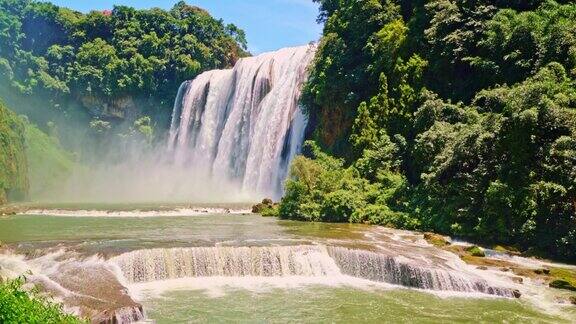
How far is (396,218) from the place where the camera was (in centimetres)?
2059

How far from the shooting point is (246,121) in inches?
1458

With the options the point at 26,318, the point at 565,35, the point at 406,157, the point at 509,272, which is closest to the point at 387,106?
the point at 406,157

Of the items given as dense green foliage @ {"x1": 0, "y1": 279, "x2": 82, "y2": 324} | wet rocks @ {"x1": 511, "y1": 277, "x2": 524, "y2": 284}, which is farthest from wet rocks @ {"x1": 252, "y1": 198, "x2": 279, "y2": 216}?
dense green foliage @ {"x1": 0, "y1": 279, "x2": 82, "y2": 324}

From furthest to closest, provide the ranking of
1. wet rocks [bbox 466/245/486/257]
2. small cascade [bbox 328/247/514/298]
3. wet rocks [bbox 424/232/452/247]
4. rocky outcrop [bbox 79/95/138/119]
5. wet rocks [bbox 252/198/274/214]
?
rocky outcrop [bbox 79/95/138/119] < wet rocks [bbox 252/198/274/214] < wet rocks [bbox 424/232/452/247] < wet rocks [bbox 466/245/486/257] < small cascade [bbox 328/247/514/298]

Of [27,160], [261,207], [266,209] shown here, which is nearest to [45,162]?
[27,160]

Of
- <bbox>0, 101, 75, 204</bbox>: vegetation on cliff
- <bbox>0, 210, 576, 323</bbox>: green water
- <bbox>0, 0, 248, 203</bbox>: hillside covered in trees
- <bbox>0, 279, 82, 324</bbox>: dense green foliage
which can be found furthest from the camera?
<bbox>0, 0, 248, 203</bbox>: hillside covered in trees

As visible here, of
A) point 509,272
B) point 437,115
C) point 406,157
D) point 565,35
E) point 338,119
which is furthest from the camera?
point 338,119

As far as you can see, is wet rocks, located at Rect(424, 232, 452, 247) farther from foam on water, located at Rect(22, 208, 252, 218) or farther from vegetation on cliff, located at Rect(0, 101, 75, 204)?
vegetation on cliff, located at Rect(0, 101, 75, 204)

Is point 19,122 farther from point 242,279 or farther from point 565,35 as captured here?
point 565,35

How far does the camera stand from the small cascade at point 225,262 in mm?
13805

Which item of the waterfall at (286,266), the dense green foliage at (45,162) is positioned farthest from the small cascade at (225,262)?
the dense green foliage at (45,162)

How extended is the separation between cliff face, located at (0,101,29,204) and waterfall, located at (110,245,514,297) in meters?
21.7

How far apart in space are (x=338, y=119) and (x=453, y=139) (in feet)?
31.2

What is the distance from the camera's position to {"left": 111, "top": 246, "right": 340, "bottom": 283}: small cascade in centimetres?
1380
